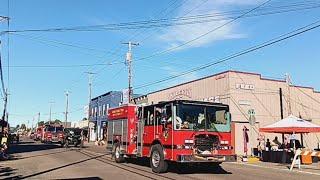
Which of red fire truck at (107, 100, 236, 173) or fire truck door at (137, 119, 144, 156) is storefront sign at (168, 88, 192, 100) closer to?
fire truck door at (137, 119, 144, 156)

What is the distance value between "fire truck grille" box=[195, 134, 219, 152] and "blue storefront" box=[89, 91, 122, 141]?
55.8 meters

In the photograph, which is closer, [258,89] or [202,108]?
[202,108]

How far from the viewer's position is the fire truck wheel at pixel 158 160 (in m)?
16.4

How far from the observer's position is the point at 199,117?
1622 cm

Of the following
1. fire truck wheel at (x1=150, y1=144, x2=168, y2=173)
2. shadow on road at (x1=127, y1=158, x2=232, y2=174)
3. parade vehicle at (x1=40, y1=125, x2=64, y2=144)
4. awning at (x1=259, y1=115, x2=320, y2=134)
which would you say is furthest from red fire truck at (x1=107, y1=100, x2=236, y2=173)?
parade vehicle at (x1=40, y1=125, x2=64, y2=144)

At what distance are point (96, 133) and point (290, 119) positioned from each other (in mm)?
58490

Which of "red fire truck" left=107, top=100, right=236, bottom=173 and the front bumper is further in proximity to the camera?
"red fire truck" left=107, top=100, right=236, bottom=173

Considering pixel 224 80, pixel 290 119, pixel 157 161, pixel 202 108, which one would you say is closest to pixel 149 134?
pixel 157 161

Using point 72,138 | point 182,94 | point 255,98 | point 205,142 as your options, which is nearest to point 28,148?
point 72,138

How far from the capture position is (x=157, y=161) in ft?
55.5

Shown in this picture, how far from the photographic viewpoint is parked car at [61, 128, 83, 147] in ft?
146

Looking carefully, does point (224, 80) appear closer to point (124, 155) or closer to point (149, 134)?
point (124, 155)

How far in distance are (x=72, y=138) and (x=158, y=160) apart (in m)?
29.5

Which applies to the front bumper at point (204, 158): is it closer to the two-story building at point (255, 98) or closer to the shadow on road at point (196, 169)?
the shadow on road at point (196, 169)
